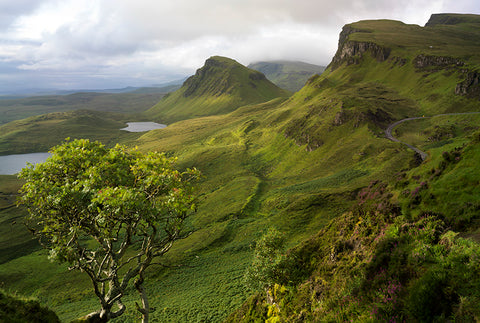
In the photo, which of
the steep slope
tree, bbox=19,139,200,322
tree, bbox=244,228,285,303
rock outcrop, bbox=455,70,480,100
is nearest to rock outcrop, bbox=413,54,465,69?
rock outcrop, bbox=455,70,480,100

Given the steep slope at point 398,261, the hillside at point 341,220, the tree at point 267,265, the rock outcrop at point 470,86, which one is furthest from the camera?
the rock outcrop at point 470,86

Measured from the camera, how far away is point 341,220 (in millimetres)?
23844

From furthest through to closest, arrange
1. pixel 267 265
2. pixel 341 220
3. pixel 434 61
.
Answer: pixel 434 61
pixel 341 220
pixel 267 265

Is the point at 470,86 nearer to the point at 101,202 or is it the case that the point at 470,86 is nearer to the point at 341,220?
the point at 341,220

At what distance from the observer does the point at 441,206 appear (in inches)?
714

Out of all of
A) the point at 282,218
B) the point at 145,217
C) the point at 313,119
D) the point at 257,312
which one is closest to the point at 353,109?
the point at 313,119

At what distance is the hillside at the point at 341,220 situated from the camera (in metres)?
11.5

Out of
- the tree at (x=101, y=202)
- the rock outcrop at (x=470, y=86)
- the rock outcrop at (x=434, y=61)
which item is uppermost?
the rock outcrop at (x=434, y=61)

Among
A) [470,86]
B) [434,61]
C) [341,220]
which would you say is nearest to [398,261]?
[341,220]

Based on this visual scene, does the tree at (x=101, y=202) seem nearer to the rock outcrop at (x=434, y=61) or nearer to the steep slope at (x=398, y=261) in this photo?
the steep slope at (x=398, y=261)

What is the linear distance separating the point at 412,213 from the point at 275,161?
98.3m

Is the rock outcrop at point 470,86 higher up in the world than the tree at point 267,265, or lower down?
higher up

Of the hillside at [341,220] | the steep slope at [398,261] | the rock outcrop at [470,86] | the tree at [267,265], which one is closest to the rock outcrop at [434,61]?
the hillside at [341,220]

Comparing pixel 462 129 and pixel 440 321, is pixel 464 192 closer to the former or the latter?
pixel 440 321
